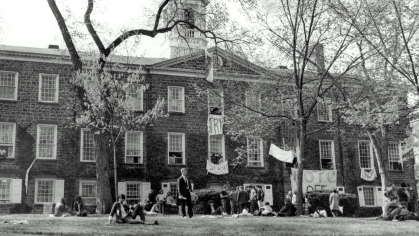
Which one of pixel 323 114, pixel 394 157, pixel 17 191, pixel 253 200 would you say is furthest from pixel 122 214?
pixel 394 157

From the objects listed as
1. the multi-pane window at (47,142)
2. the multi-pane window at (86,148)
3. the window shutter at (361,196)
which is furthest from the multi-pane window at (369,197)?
the multi-pane window at (47,142)

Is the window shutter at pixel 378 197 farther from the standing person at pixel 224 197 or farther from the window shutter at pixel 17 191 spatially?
the window shutter at pixel 17 191

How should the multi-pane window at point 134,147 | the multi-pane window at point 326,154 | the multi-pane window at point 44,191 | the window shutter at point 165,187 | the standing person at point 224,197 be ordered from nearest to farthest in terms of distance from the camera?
1. the standing person at point 224,197
2. the multi-pane window at point 44,191
3. the window shutter at point 165,187
4. the multi-pane window at point 134,147
5. the multi-pane window at point 326,154

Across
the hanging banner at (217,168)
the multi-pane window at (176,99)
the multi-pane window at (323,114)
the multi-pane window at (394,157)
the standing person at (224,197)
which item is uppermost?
the multi-pane window at (176,99)

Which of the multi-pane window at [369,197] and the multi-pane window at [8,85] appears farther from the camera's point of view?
the multi-pane window at [369,197]

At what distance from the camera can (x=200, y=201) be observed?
28.8m

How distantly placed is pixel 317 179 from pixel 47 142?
55.7 ft

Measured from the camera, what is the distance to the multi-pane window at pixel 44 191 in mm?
31583

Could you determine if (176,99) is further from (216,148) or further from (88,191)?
(88,191)

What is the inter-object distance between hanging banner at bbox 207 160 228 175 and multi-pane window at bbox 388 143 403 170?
39.4 ft

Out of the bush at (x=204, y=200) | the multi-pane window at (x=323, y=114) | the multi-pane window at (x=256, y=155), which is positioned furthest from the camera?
the multi-pane window at (x=323, y=114)

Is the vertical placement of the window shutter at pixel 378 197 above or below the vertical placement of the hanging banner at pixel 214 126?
below

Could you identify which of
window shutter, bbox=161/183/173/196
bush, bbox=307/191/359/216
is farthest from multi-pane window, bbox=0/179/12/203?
bush, bbox=307/191/359/216

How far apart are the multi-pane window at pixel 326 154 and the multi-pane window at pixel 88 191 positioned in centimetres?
1506
